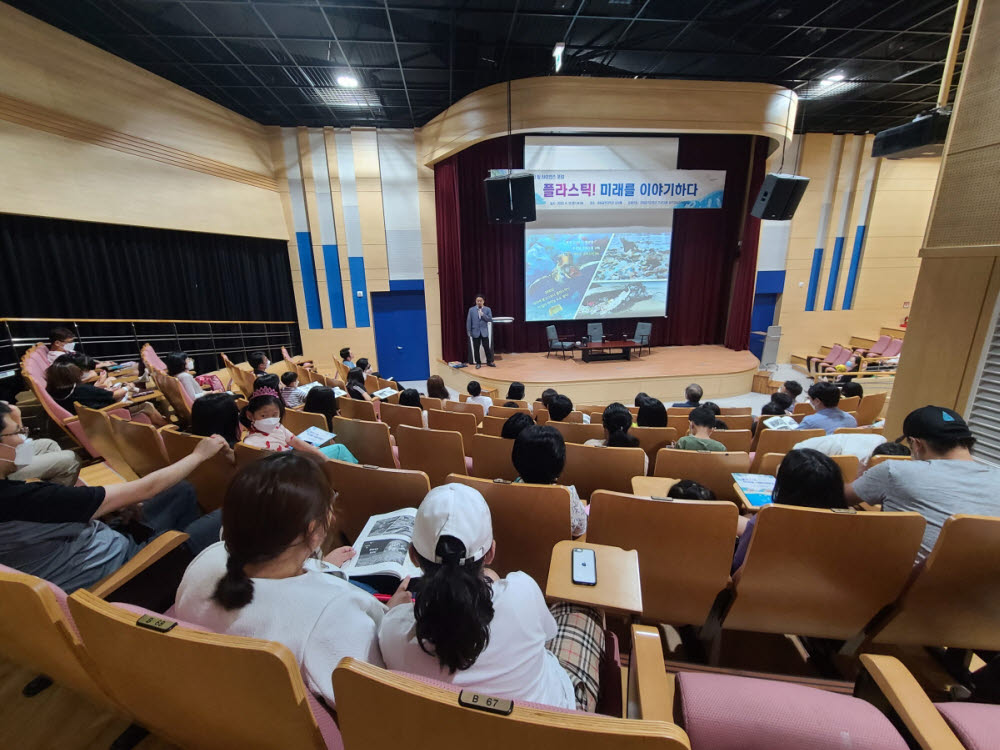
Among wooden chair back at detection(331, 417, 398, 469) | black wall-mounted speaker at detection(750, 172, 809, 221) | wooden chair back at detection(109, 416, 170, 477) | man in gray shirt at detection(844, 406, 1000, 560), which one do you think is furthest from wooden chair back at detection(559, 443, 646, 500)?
black wall-mounted speaker at detection(750, 172, 809, 221)

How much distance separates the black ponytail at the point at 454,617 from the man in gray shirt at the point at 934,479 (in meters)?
1.89

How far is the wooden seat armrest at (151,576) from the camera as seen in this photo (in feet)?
4.30

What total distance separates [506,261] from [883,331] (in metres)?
11.1

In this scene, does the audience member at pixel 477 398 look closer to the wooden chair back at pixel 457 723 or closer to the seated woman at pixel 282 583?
the seated woman at pixel 282 583

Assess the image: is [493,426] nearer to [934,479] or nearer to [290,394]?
[290,394]

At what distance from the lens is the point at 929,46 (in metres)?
6.28

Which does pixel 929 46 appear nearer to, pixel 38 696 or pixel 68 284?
pixel 38 696

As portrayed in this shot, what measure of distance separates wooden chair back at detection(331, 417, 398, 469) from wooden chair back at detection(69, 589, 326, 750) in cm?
184

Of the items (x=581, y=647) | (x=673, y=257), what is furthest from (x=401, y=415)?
(x=673, y=257)

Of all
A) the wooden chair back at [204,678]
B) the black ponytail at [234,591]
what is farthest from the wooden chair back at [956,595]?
the black ponytail at [234,591]

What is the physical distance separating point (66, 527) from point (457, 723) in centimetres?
172

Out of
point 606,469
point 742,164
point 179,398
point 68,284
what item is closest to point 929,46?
point 742,164

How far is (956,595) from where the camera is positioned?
1505 mm

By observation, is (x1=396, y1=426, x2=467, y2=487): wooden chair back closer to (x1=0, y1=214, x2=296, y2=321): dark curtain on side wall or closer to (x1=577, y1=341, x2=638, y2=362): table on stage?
(x1=0, y1=214, x2=296, y2=321): dark curtain on side wall
